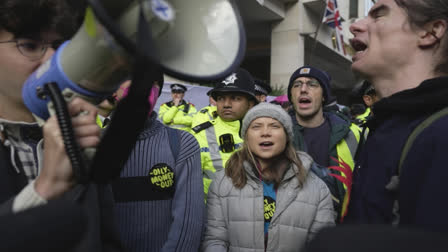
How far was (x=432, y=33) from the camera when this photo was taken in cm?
125

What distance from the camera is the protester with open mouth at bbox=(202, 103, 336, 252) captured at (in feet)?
6.53

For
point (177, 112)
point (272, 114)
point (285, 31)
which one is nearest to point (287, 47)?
point (285, 31)

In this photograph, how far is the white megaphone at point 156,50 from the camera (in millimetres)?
679

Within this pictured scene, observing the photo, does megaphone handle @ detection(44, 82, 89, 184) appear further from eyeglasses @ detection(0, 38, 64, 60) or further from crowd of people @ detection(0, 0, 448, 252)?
eyeglasses @ detection(0, 38, 64, 60)

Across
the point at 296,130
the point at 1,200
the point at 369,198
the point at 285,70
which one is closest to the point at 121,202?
the point at 1,200

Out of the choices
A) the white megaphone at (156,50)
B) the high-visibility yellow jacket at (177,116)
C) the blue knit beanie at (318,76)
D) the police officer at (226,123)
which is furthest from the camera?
the high-visibility yellow jacket at (177,116)

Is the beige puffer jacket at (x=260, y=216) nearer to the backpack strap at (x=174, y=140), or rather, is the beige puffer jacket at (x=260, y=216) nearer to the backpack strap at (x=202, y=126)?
the backpack strap at (x=174, y=140)

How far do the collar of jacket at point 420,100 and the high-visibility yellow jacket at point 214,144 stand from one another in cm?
179

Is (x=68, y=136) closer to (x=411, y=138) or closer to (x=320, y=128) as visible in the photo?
(x=411, y=138)

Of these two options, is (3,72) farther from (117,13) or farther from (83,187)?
(117,13)

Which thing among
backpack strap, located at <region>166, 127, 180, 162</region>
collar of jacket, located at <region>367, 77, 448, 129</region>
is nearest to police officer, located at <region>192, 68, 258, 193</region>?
backpack strap, located at <region>166, 127, 180, 162</region>

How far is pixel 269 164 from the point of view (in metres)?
2.31

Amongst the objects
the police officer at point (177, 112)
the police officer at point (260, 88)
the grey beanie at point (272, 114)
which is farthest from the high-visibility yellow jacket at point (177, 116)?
the grey beanie at point (272, 114)

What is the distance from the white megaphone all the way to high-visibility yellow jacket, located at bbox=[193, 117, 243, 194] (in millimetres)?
2167
